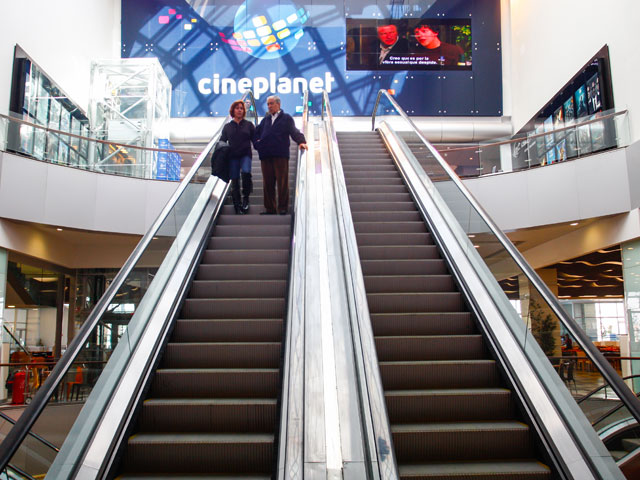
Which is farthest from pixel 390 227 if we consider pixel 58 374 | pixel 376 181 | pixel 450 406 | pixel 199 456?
pixel 58 374

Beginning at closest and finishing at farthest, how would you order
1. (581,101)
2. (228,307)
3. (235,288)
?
(228,307), (235,288), (581,101)

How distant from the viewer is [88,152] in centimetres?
1191

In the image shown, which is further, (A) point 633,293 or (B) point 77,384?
(A) point 633,293

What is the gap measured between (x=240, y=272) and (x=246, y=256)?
1.14 ft

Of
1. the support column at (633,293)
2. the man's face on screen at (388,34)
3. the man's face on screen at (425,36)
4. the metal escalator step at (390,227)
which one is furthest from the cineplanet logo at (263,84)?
the metal escalator step at (390,227)

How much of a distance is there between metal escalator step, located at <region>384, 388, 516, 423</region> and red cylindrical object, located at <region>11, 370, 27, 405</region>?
6.07 metres

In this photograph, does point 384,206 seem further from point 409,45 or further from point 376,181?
point 409,45

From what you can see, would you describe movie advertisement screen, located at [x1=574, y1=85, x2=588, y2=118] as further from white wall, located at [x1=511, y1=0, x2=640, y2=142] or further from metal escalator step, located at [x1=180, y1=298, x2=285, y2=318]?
metal escalator step, located at [x1=180, y1=298, x2=285, y2=318]

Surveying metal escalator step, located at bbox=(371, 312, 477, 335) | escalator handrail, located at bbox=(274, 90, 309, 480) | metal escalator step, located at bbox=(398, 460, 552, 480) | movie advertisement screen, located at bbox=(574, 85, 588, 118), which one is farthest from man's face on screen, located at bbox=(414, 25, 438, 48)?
metal escalator step, located at bbox=(398, 460, 552, 480)

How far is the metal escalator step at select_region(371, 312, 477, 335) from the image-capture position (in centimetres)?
466

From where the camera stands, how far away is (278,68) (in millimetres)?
19469

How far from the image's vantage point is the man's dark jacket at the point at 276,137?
7223mm

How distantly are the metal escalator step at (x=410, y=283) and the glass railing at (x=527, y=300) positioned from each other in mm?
358

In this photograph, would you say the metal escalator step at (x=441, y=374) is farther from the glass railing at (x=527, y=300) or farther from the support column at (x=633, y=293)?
the support column at (x=633, y=293)
